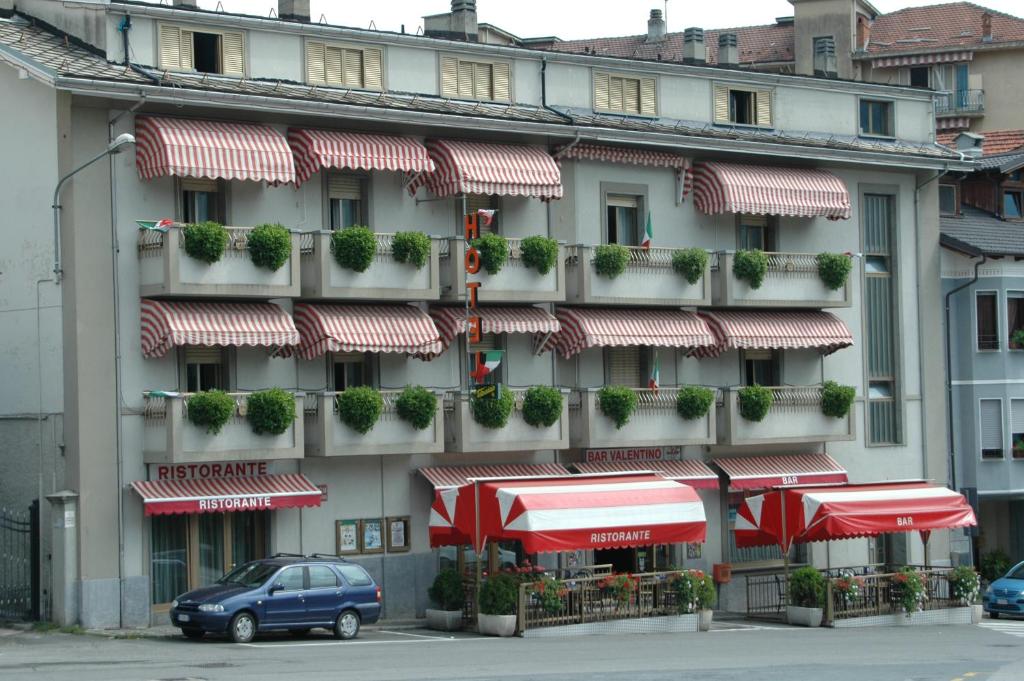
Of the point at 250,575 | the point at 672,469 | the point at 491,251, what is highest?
the point at 491,251

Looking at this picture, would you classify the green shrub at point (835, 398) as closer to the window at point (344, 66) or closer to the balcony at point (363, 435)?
the balcony at point (363, 435)

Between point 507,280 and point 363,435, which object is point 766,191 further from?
point 363,435

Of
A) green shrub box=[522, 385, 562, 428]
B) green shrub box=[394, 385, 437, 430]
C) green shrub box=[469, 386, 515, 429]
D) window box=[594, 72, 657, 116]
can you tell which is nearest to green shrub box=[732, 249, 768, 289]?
window box=[594, 72, 657, 116]

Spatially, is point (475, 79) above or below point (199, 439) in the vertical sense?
above

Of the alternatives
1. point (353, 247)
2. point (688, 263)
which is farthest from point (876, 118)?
point (353, 247)

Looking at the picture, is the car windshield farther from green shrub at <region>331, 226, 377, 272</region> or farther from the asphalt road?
green shrub at <region>331, 226, 377, 272</region>

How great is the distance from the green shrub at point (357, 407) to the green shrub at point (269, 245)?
10.6 ft

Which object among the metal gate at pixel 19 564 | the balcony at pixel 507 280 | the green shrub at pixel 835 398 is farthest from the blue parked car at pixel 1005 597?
the metal gate at pixel 19 564

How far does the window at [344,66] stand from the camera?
41.5m

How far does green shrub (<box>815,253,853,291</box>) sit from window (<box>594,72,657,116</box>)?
598cm

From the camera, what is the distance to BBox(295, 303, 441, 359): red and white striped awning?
131ft

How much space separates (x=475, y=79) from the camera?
44219 mm

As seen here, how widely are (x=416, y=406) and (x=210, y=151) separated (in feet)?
24.1

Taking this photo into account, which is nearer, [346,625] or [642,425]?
[346,625]
